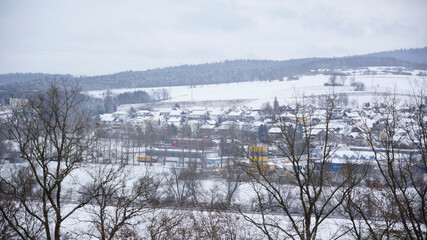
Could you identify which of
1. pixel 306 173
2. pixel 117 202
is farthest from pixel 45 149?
pixel 306 173

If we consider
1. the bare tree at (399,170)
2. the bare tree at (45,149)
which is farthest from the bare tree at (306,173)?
the bare tree at (45,149)

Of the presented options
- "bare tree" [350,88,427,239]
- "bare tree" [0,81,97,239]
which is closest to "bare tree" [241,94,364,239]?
"bare tree" [350,88,427,239]

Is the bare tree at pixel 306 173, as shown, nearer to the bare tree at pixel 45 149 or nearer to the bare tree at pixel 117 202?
the bare tree at pixel 117 202

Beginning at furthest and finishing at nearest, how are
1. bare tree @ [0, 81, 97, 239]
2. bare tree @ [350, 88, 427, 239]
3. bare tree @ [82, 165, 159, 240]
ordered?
bare tree @ [82, 165, 159, 240] < bare tree @ [0, 81, 97, 239] < bare tree @ [350, 88, 427, 239]

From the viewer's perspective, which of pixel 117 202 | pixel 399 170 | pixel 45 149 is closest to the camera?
pixel 399 170

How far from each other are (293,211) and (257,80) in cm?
4389

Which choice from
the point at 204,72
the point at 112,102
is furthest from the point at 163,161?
the point at 204,72

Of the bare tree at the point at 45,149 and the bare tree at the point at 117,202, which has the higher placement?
the bare tree at the point at 45,149

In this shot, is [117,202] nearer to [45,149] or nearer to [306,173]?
[45,149]

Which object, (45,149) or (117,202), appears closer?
(45,149)

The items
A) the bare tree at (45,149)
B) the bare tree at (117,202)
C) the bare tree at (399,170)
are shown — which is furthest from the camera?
the bare tree at (117,202)

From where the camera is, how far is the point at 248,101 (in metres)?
33.2

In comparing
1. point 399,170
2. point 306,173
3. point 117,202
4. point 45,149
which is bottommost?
point 117,202

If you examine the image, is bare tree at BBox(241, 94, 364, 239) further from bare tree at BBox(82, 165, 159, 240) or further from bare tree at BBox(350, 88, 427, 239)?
bare tree at BBox(82, 165, 159, 240)
